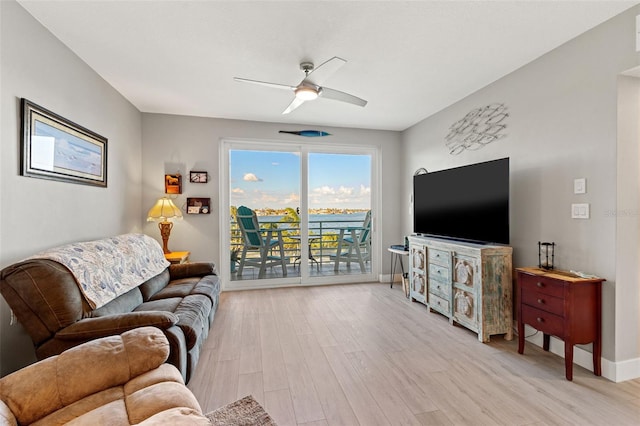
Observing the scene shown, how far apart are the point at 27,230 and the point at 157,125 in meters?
2.62

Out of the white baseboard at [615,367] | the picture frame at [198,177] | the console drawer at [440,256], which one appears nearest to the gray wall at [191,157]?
the picture frame at [198,177]

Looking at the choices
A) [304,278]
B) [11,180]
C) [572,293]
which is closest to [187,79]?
[11,180]

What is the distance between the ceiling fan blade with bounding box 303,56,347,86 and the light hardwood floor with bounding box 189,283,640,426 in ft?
7.80

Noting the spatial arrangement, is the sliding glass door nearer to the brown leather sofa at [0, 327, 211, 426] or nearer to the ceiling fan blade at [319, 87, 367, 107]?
the ceiling fan blade at [319, 87, 367, 107]

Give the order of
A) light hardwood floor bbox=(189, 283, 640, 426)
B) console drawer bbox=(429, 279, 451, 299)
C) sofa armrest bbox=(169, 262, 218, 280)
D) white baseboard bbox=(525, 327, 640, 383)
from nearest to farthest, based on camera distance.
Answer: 1. light hardwood floor bbox=(189, 283, 640, 426)
2. white baseboard bbox=(525, 327, 640, 383)
3. console drawer bbox=(429, 279, 451, 299)
4. sofa armrest bbox=(169, 262, 218, 280)

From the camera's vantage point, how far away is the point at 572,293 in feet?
7.18

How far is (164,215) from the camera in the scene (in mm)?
3902

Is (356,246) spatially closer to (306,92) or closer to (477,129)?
(477,129)

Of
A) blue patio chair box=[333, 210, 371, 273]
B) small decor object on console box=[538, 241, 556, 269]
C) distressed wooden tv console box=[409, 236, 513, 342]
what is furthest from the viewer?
blue patio chair box=[333, 210, 371, 273]

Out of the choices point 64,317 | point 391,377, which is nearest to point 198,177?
point 64,317

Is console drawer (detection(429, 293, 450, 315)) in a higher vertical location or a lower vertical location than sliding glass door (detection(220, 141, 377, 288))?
lower

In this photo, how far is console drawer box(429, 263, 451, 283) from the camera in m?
3.33

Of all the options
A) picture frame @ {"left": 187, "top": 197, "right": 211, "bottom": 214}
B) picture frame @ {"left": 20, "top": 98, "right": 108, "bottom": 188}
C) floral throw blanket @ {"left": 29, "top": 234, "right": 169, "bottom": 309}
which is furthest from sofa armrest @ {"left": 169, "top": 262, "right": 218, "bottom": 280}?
picture frame @ {"left": 20, "top": 98, "right": 108, "bottom": 188}

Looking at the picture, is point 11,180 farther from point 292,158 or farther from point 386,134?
point 386,134
